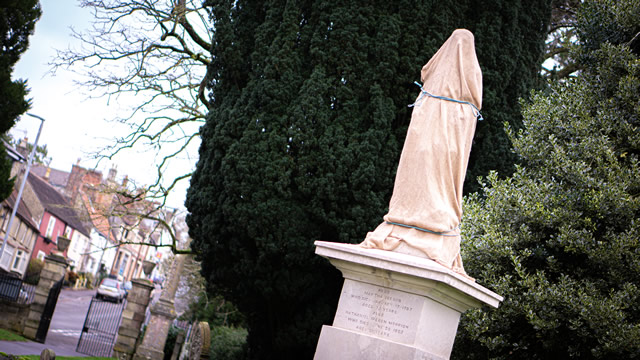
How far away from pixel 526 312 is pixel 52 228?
141 feet

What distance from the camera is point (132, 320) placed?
16.8m

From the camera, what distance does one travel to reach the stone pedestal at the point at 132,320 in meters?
16.6

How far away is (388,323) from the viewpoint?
471 centimetres

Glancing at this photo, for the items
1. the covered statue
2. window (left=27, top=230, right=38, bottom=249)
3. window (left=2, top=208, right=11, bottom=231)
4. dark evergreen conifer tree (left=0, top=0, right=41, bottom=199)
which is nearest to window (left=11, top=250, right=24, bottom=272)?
window (left=27, top=230, right=38, bottom=249)

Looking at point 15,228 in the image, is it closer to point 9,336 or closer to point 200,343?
A: point 9,336

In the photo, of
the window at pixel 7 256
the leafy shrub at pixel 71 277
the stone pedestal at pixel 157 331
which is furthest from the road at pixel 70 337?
the leafy shrub at pixel 71 277

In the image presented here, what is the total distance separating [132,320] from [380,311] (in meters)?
13.9

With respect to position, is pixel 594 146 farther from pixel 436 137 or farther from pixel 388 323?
pixel 388 323

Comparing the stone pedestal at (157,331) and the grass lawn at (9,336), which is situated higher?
the stone pedestal at (157,331)

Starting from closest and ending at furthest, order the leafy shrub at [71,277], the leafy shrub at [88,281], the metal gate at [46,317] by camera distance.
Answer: the metal gate at [46,317], the leafy shrub at [71,277], the leafy shrub at [88,281]

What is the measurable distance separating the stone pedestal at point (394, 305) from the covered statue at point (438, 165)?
26cm

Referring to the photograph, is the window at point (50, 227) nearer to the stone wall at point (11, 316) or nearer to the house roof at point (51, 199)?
the house roof at point (51, 199)

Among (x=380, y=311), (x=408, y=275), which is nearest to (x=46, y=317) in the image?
(x=380, y=311)

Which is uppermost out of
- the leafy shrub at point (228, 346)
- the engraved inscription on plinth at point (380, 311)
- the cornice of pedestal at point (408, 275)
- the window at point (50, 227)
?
the cornice of pedestal at point (408, 275)
